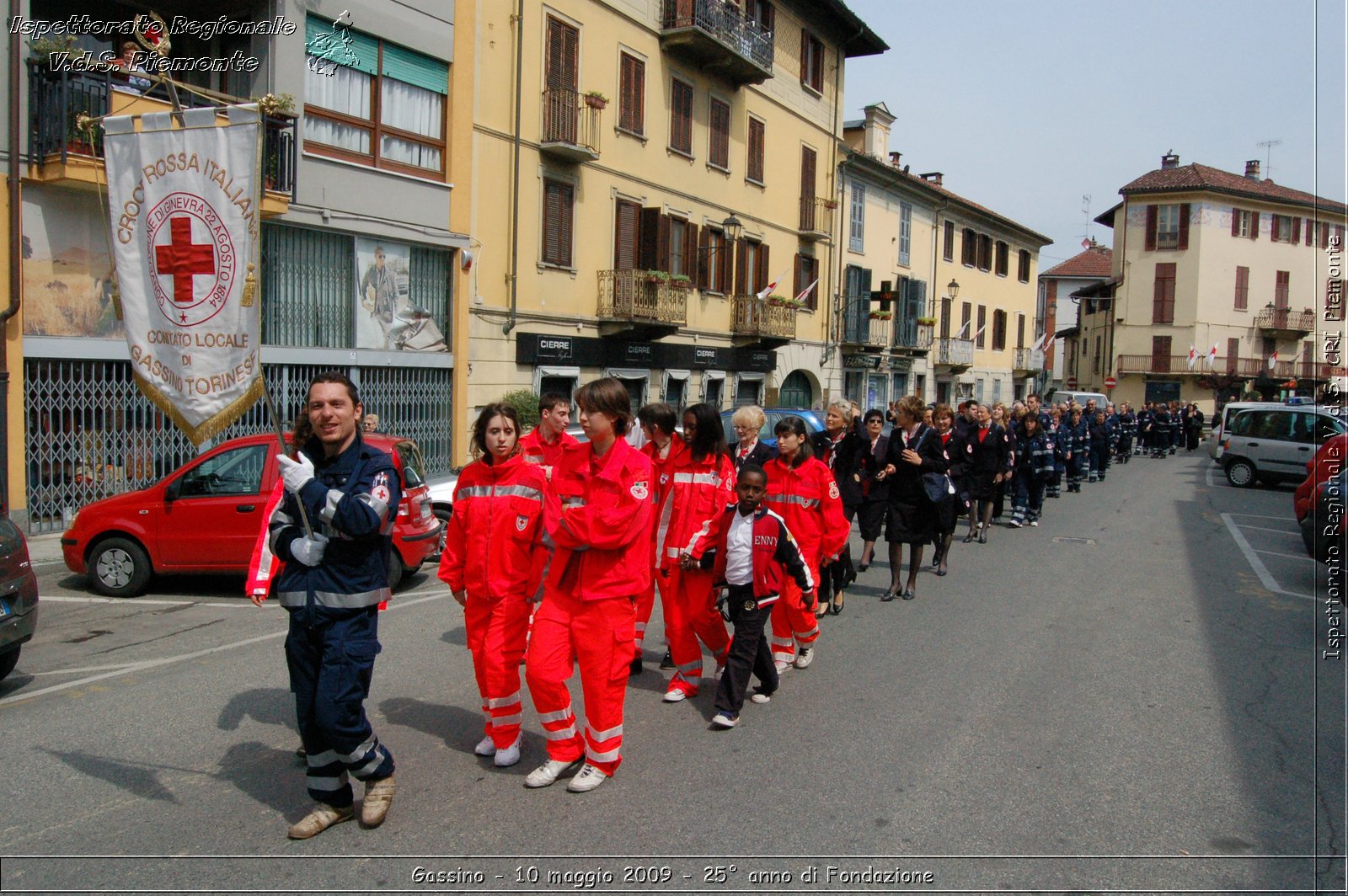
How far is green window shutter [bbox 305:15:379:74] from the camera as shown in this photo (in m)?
15.6

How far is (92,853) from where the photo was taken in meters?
3.99

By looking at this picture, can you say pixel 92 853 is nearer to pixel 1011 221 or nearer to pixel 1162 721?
pixel 1162 721

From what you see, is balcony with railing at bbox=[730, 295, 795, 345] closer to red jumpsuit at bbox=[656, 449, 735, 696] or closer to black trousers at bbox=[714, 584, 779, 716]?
red jumpsuit at bbox=[656, 449, 735, 696]

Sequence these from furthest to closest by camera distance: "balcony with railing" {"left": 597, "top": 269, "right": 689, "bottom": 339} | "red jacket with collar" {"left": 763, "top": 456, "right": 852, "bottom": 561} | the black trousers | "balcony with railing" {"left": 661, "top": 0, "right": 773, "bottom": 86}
Answer: "balcony with railing" {"left": 661, "top": 0, "right": 773, "bottom": 86}, "balcony with railing" {"left": 597, "top": 269, "right": 689, "bottom": 339}, "red jacket with collar" {"left": 763, "top": 456, "right": 852, "bottom": 561}, the black trousers

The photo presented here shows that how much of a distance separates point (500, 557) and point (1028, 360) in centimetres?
4956

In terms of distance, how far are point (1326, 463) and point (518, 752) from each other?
10.8m

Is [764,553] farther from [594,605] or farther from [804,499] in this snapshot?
[594,605]

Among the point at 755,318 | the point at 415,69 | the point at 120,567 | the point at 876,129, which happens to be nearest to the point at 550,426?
the point at 120,567

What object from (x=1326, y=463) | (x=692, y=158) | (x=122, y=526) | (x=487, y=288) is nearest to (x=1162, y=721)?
(x=1326, y=463)

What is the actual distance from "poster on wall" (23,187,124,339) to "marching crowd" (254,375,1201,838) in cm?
892

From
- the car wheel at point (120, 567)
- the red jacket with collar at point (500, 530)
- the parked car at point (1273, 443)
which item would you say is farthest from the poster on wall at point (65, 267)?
the parked car at point (1273, 443)

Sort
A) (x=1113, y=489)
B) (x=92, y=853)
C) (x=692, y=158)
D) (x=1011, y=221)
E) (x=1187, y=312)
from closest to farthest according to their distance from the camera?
(x=92, y=853) < (x=1113, y=489) < (x=692, y=158) < (x=1011, y=221) < (x=1187, y=312)

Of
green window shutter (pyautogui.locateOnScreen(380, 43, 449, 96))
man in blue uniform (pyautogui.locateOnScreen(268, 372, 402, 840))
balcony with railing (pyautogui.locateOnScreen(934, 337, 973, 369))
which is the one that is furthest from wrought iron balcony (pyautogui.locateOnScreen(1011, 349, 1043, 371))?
man in blue uniform (pyautogui.locateOnScreen(268, 372, 402, 840))

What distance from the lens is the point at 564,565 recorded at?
15.7 feet
